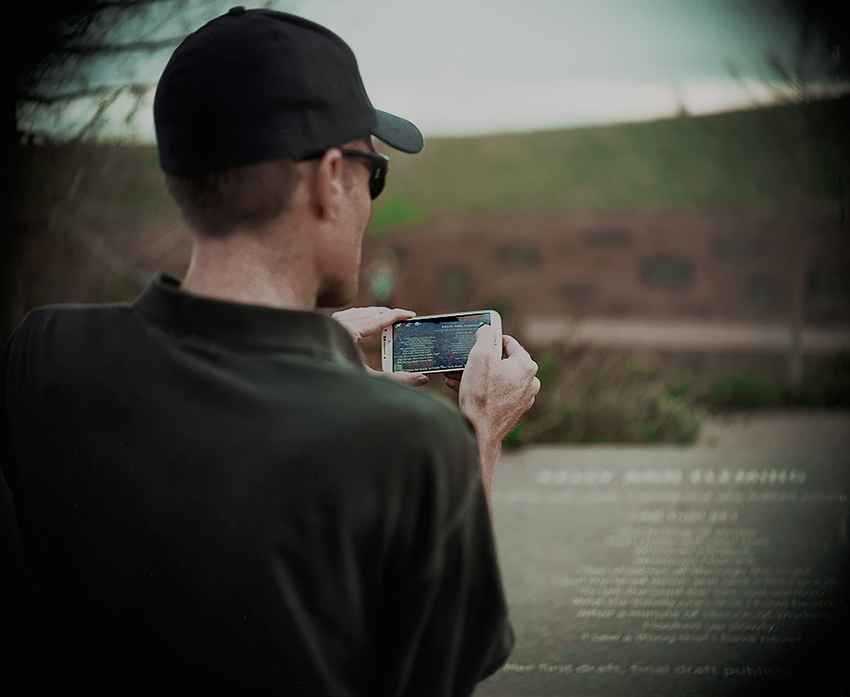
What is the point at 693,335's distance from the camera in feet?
21.2

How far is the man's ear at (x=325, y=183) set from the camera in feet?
2.75

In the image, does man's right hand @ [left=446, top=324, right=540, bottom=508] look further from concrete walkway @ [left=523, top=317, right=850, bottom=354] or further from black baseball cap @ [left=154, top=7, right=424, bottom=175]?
concrete walkway @ [left=523, top=317, right=850, bottom=354]

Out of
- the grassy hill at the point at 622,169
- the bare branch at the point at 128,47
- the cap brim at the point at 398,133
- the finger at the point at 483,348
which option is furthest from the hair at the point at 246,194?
the grassy hill at the point at 622,169

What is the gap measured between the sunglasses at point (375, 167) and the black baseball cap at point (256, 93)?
0.07ft

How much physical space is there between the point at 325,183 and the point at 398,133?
0.18 metres

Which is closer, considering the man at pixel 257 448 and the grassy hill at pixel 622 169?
the man at pixel 257 448

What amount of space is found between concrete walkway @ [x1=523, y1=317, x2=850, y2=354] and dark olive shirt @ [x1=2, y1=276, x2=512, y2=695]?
4.90m

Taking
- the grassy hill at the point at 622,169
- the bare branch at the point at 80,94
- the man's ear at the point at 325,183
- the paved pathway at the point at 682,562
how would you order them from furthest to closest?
the grassy hill at the point at 622,169, the paved pathway at the point at 682,562, the bare branch at the point at 80,94, the man's ear at the point at 325,183

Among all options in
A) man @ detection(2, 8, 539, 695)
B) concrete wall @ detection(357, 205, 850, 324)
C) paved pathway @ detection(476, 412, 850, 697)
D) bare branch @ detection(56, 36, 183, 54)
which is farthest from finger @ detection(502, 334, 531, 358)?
concrete wall @ detection(357, 205, 850, 324)

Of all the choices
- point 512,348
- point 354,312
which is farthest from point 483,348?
point 354,312

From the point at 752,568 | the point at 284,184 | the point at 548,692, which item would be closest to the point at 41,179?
the point at 284,184

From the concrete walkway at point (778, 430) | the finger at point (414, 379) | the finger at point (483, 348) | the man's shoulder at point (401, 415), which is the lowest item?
the concrete walkway at point (778, 430)

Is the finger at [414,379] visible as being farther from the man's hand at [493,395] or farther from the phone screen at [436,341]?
the man's hand at [493,395]

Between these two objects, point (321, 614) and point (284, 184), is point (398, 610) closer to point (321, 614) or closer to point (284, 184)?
point (321, 614)
